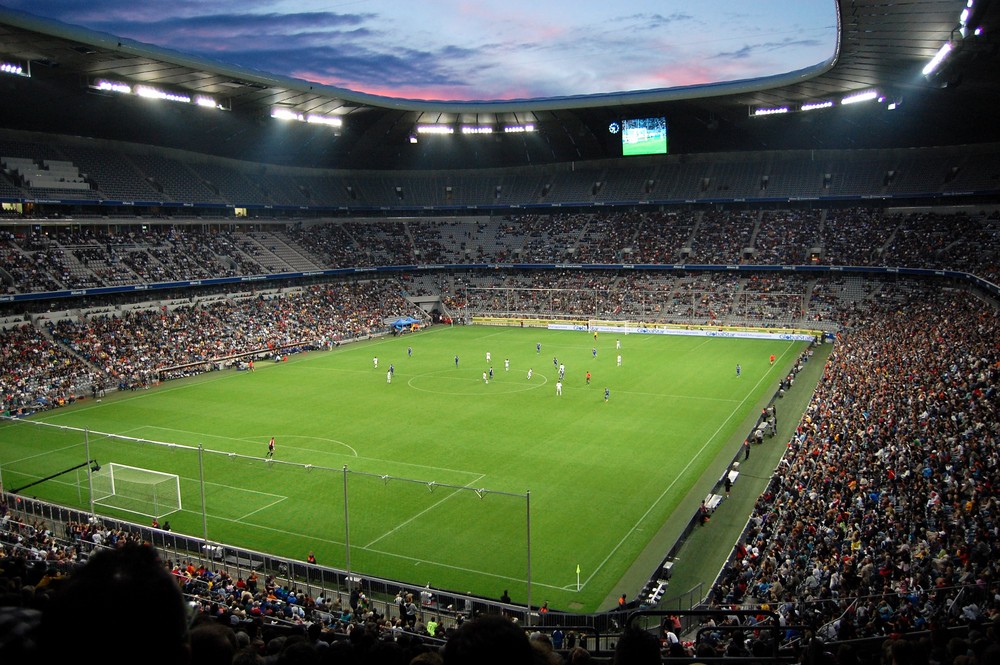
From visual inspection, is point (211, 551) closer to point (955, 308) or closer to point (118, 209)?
point (955, 308)

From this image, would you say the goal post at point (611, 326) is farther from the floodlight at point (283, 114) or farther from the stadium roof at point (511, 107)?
the floodlight at point (283, 114)

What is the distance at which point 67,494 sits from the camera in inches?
1056

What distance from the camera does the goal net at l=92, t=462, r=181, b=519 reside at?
81.5ft

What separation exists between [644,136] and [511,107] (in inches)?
596

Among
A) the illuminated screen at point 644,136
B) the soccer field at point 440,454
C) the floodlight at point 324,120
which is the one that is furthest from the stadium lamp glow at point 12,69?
the illuminated screen at point 644,136

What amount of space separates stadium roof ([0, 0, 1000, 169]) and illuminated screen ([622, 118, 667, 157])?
1275 millimetres

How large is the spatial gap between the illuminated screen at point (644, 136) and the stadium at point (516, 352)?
0.39m

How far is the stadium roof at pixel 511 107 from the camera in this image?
129ft

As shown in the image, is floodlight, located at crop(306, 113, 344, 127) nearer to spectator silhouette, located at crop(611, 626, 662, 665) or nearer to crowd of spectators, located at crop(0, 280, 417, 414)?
crowd of spectators, located at crop(0, 280, 417, 414)

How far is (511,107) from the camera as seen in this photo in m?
77.2

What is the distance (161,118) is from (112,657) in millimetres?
72566

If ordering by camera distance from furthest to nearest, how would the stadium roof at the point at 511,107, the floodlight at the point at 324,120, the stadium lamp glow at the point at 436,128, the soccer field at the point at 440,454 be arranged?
the stadium lamp glow at the point at 436,128
the floodlight at the point at 324,120
the stadium roof at the point at 511,107
the soccer field at the point at 440,454

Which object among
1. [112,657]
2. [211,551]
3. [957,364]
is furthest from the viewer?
[957,364]

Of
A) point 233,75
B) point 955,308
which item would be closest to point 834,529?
point 955,308
